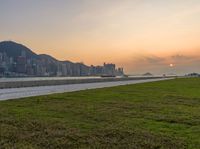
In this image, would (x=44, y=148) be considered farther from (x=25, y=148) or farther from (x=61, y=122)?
(x=61, y=122)

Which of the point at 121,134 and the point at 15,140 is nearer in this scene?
the point at 15,140

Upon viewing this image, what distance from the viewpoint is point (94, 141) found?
12.4 m

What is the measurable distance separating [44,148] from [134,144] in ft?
9.54

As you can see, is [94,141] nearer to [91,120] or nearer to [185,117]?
[91,120]

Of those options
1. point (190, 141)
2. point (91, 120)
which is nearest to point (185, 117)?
point (91, 120)

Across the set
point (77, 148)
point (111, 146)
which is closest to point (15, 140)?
point (77, 148)

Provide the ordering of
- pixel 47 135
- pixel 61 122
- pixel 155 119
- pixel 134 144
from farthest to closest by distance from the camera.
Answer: pixel 155 119 < pixel 61 122 < pixel 47 135 < pixel 134 144

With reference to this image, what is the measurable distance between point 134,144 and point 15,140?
3.88 m

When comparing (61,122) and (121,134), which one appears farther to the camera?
(61,122)

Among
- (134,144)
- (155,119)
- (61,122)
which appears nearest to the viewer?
(134,144)

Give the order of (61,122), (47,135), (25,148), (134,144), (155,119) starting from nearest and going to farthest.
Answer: (25,148) → (134,144) → (47,135) → (61,122) → (155,119)

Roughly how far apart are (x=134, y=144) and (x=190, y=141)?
204 centimetres

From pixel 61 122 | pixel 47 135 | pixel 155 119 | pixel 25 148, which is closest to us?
pixel 25 148

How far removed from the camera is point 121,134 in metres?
13.6
